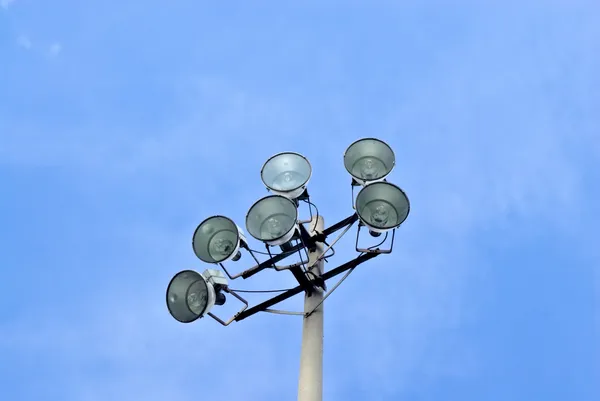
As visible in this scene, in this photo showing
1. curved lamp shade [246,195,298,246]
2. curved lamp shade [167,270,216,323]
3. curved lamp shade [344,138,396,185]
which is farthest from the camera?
curved lamp shade [344,138,396,185]

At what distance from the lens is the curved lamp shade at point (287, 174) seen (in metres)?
7.12

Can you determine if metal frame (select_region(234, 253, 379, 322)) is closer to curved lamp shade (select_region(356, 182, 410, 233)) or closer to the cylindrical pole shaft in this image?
the cylindrical pole shaft

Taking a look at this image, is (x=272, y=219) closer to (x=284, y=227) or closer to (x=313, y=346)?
(x=284, y=227)

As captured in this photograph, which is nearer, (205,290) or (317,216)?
(205,290)

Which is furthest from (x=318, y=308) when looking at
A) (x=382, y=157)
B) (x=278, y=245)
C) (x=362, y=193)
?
(x=382, y=157)

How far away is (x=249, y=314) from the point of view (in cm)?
712

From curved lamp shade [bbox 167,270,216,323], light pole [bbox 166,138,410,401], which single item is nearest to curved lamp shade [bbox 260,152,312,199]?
light pole [bbox 166,138,410,401]

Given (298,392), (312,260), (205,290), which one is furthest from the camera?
(312,260)

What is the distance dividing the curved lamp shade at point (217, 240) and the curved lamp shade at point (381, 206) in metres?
1.29

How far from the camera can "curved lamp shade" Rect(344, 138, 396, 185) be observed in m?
7.24

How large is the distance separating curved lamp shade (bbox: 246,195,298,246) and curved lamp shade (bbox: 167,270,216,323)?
810mm

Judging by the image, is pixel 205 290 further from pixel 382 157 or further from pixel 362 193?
pixel 382 157

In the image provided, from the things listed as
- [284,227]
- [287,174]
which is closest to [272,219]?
[284,227]

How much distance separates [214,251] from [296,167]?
129cm
